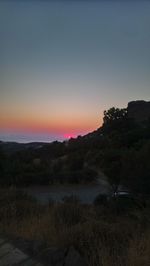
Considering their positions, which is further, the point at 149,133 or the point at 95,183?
the point at 149,133

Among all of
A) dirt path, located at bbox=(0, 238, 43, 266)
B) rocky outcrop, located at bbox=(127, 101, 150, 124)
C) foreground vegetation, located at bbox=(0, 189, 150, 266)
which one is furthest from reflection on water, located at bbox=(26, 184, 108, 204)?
rocky outcrop, located at bbox=(127, 101, 150, 124)

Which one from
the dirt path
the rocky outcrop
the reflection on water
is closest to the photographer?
the dirt path

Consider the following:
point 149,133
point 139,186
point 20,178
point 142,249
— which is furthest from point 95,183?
point 142,249

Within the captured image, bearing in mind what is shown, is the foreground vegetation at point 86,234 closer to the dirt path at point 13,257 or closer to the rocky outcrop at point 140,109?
the dirt path at point 13,257

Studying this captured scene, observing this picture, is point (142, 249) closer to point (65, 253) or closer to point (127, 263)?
point (127, 263)

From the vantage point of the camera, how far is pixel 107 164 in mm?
30578

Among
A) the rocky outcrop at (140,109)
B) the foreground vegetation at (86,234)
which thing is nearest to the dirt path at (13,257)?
the foreground vegetation at (86,234)

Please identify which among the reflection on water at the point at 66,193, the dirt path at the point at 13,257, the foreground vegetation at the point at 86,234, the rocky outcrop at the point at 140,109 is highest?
the rocky outcrop at the point at 140,109

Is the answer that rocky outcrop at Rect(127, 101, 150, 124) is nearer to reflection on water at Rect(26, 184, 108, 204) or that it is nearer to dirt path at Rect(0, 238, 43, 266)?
reflection on water at Rect(26, 184, 108, 204)

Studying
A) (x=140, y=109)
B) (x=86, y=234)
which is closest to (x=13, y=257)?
(x=86, y=234)

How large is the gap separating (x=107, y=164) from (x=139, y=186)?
25.0ft

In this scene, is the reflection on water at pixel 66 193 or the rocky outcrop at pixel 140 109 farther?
the rocky outcrop at pixel 140 109

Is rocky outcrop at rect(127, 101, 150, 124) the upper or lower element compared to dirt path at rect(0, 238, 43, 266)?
upper

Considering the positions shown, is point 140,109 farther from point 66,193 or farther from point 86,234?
point 86,234
